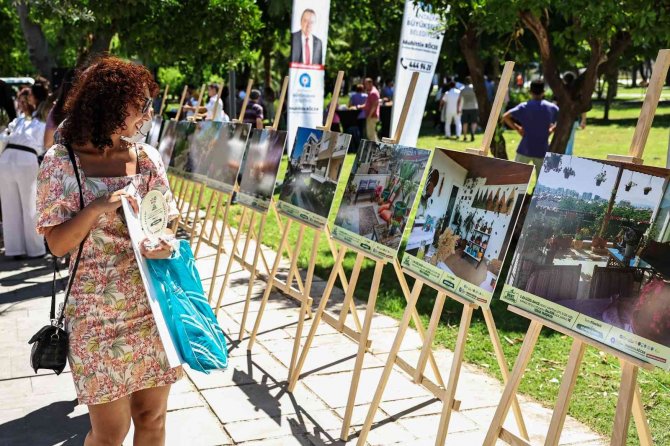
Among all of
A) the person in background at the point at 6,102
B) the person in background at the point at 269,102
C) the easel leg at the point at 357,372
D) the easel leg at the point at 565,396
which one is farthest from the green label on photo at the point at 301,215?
the person in background at the point at 269,102

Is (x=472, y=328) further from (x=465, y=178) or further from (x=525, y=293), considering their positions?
(x=525, y=293)

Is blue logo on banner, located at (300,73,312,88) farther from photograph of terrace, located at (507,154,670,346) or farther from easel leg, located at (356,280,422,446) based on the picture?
photograph of terrace, located at (507,154,670,346)

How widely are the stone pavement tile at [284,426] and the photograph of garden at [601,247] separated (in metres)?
1.75

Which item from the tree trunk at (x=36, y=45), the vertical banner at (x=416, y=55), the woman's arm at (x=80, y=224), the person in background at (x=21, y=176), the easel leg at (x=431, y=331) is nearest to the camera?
the woman's arm at (x=80, y=224)

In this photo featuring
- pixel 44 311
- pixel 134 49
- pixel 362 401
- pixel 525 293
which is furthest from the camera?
pixel 134 49

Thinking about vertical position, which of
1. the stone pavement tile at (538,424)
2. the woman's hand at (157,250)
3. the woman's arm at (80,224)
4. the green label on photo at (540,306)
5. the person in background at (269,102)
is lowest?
the person in background at (269,102)

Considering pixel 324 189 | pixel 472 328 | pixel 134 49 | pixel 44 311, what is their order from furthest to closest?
pixel 134 49 < pixel 44 311 < pixel 472 328 < pixel 324 189

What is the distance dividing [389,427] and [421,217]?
1.28 metres

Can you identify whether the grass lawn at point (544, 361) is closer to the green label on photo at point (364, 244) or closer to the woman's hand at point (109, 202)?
the green label on photo at point (364, 244)

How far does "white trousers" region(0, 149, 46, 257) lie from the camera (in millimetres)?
9273

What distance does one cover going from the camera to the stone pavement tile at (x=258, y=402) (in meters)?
4.88

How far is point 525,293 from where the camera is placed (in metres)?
3.36

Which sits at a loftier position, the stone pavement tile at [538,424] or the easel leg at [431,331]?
the easel leg at [431,331]

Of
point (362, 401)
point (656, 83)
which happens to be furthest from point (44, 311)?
point (656, 83)
